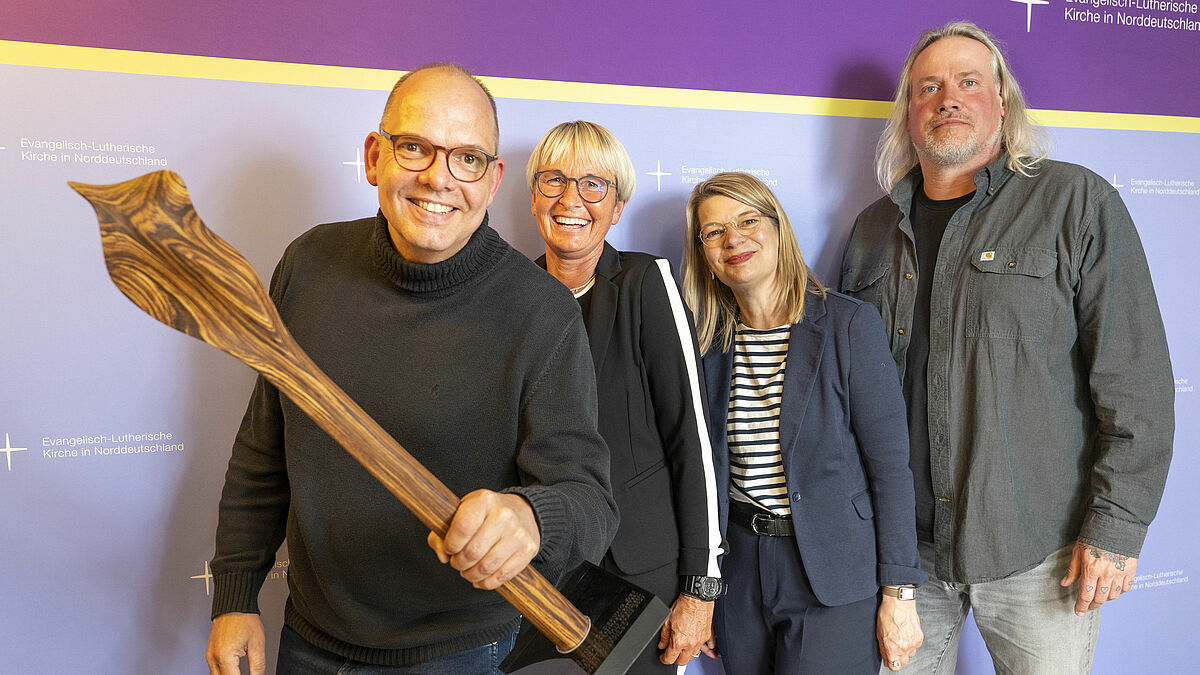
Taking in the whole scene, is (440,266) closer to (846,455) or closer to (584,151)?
(584,151)

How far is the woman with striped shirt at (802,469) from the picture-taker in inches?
67.3

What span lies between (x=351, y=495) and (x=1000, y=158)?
1688 millimetres

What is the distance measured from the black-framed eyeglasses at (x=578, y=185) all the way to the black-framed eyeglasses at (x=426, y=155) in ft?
2.00

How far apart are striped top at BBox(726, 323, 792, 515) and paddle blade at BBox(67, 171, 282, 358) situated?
46.7 inches

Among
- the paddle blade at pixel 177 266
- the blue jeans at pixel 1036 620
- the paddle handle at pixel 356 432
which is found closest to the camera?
the paddle blade at pixel 177 266

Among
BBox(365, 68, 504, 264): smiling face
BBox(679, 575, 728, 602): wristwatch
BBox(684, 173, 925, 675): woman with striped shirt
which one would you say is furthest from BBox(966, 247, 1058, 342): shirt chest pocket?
BBox(365, 68, 504, 264): smiling face

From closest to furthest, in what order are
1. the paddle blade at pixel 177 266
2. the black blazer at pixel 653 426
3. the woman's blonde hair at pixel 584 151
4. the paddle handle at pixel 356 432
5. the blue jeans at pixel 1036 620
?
the paddle blade at pixel 177 266, the paddle handle at pixel 356 432, the black blazer at pixel 653 426, the woman's blonde hair at pixel 584 151, the blue jeans at pixel 1036 620

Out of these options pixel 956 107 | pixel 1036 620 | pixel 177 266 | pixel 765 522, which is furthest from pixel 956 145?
pixel 177 266

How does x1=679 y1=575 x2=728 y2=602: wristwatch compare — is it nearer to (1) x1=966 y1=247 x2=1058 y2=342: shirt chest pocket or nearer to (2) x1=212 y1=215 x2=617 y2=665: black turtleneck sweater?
(2) x1=212 y1=215 x2=617 y2=665: black turtleneck sweater

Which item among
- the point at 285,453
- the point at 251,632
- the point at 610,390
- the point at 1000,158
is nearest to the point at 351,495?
the point at 285,453

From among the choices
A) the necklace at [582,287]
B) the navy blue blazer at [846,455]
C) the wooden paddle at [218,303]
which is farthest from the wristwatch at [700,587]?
the wooden paddle at [218,303]

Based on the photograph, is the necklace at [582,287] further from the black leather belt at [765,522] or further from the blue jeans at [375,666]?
the blue jeans at [375,666]

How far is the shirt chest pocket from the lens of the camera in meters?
1.80

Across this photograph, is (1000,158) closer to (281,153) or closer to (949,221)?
(949,221)
